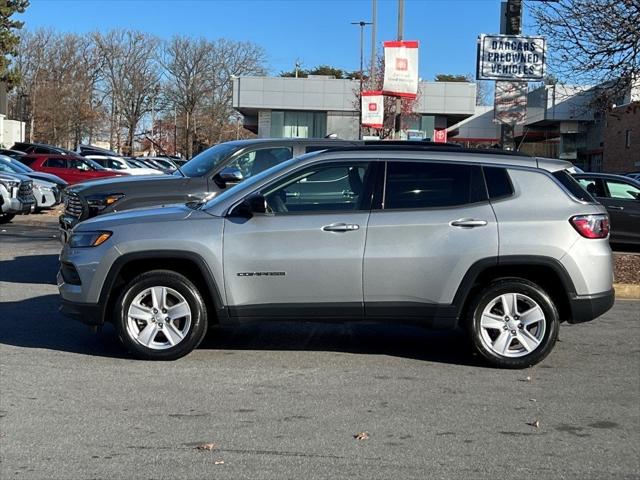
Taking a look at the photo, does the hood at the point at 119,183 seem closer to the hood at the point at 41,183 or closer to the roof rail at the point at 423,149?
the roof rail at the point at 423,149

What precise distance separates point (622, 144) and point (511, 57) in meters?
39.7

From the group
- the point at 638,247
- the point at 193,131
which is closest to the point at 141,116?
the point at 193,131

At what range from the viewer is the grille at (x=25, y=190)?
18.5m

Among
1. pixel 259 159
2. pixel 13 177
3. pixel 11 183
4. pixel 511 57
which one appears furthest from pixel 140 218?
pixel 13 177

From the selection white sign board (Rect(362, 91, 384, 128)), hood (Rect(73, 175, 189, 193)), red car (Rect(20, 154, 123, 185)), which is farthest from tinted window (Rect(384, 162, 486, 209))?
red car (Rect(20, 154, 123, 185))

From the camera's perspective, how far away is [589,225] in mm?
6535

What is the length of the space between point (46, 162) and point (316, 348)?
23876 mm

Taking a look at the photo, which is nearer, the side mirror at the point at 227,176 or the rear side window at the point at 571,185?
the rear side window at the point at 571,185

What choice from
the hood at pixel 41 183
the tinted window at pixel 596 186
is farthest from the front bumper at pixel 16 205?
the tinted window at pixel 596 186

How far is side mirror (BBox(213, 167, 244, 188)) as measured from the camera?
352 inches

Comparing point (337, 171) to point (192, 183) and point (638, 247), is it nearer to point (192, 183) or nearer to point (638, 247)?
point (192, 183)

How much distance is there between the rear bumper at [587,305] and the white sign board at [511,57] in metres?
6.23

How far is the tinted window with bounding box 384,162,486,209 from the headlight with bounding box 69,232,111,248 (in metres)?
2.45

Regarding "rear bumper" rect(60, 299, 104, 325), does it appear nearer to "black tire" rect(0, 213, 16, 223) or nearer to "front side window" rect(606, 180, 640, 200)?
"front side window" rect(606, 180, 640, 200)
